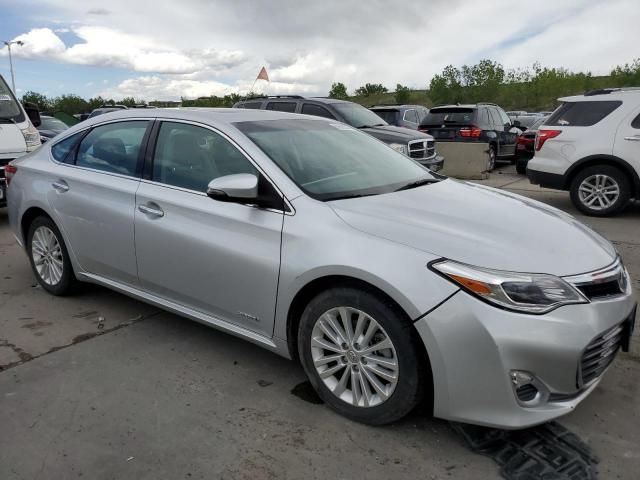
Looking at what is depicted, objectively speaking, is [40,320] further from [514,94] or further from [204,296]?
[514,94]

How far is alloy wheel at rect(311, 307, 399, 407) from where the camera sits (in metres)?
2.62

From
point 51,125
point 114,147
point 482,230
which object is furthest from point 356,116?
point 51,125

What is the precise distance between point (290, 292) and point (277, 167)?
0.73 m

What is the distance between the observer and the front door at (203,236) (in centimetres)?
299

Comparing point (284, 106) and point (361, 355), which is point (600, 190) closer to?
point (284, 106)

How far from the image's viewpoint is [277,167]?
10.2ft

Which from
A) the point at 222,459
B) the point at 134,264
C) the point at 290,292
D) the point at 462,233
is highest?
the point at 462,233

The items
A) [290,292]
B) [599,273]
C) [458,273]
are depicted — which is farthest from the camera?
[290,292]

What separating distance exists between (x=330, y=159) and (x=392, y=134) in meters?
6.80

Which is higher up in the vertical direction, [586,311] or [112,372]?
[586,311]

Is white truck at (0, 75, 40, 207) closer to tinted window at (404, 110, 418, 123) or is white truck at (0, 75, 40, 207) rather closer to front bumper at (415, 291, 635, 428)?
front bumper at (415, 291, 635, 428)

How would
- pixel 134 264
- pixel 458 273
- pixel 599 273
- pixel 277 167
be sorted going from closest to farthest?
1. pixel 458 273
2. pixel 599 273
3. pixel 277 167
4. pixel 134 264

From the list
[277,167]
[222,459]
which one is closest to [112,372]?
[222,459]

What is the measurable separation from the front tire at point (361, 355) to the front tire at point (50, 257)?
7.99ft
